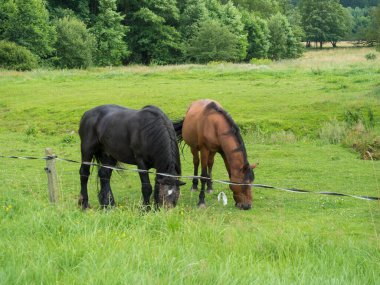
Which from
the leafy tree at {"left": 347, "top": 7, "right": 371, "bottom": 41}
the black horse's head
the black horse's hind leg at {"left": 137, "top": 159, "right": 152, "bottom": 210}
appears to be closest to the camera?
the black horse's head

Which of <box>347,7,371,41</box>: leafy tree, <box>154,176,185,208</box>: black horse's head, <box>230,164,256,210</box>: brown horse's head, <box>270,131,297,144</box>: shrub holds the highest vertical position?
<box>347,7,371,41</box>: leafy tree

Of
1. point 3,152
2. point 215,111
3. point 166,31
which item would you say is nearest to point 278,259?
point 215,111

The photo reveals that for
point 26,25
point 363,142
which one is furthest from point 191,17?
point 363,142

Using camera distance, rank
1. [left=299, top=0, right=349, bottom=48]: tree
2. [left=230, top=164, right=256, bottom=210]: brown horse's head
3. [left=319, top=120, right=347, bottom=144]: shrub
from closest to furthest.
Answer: [left=230, top=164, right=256, bottom=210]: brown horse's head, [left=319, top=120, right=347, bottom=144]: shrub, [left=299, top=0, right=349, bottom=48]: tree

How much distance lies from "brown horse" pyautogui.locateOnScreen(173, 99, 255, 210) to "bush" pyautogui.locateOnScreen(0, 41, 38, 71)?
3748 cm

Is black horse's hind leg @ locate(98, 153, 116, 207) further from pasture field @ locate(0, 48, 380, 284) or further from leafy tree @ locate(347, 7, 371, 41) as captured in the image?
leafy tree @ locate(347, 7, 371, 41)

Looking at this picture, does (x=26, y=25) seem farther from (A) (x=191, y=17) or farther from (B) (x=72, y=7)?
(A) (x=191, y=17)

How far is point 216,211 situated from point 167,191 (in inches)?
69.5

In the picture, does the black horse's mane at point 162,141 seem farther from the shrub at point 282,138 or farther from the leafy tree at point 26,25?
the leafy tree at point 26,25

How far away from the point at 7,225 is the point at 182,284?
9.68ft

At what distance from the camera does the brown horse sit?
10445mm

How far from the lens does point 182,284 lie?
480 centimetres

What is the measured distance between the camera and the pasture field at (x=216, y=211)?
5.31 metres

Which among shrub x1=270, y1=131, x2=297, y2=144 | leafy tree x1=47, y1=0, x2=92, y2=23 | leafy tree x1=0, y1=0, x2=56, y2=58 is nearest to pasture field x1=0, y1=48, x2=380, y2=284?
shrub x1=270, y1=131, x2=297, y2=144
